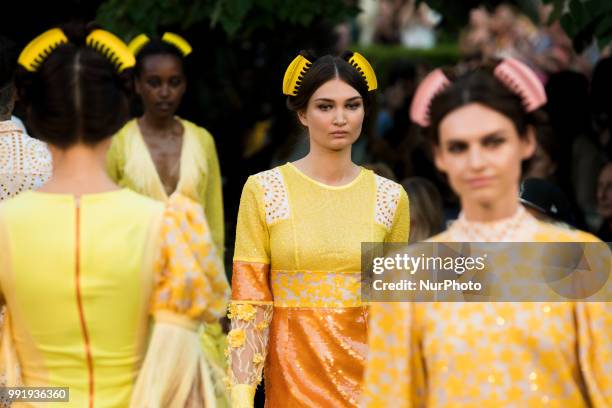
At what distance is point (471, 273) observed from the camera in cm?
453

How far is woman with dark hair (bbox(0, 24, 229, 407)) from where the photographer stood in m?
4.33

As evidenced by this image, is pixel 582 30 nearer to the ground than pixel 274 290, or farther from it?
farther from it

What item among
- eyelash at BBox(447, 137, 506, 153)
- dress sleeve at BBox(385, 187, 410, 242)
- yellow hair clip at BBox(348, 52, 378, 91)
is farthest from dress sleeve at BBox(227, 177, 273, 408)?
eyelash at BBox(447, 137, 506, 153)

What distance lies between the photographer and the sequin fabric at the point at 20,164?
653cm

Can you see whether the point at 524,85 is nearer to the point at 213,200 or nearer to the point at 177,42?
Answer: the point at 213,200

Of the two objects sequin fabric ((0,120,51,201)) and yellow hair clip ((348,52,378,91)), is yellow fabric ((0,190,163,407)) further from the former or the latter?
yellow hair clip ((348,52,378,91))

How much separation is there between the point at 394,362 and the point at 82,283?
3.11 feet

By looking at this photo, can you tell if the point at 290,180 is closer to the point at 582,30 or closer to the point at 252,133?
the point at 582,30

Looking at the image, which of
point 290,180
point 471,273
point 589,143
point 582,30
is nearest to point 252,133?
point 589,143

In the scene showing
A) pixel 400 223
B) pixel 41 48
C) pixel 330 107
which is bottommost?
pixel 400 223

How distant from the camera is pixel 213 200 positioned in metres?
8.62

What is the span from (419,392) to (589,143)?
292 inches

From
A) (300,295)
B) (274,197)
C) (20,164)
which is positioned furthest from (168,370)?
(20,164)

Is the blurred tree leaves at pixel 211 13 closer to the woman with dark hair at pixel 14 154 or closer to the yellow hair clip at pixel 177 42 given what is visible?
the yellow hair clip at pixel 177 42
